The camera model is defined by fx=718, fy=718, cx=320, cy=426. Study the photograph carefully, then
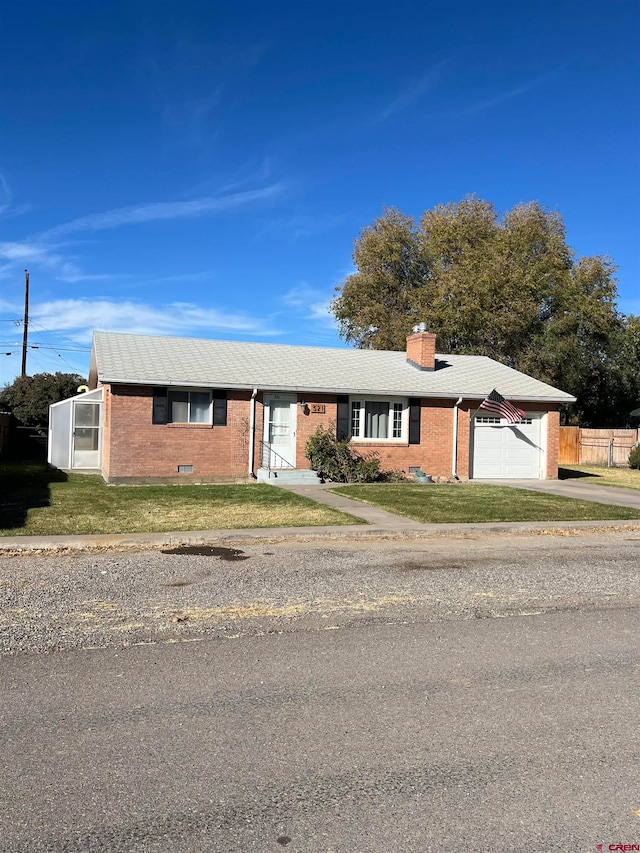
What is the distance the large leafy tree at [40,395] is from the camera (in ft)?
133

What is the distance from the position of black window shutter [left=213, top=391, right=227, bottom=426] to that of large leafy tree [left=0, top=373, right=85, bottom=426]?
22.2m

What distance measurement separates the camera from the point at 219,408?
20.9m

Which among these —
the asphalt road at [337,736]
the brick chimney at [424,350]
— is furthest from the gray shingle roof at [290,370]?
the asphalt road at [337,736]

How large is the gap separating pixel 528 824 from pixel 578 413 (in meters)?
41.4

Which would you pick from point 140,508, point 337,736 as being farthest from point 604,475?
point 337,736

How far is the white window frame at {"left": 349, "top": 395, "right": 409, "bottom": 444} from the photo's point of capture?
22.5 metres

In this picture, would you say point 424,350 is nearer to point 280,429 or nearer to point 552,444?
point 552,444

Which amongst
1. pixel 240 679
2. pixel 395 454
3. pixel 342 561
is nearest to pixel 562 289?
pixel 395 454

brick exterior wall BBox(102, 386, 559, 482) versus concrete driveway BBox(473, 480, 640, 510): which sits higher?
brick exterior wall BBox(102, 386, 559, 482)

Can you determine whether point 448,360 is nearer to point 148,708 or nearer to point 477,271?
point 477,271

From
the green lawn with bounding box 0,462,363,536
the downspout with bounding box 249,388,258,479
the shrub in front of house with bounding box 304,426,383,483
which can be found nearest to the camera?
the green lawn with bounding box 0,462,363,536

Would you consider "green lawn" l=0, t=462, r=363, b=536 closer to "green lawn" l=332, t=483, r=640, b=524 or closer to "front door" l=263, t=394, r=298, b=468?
"green lawn" l=332, t=483, r=640, b=524

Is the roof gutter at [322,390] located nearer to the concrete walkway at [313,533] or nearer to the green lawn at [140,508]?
the green lawn at [140,508]

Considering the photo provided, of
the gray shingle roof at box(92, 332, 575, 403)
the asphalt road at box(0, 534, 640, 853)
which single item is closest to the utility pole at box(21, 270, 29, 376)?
the gray shingle roof at box(92, 332, 575, 403)
